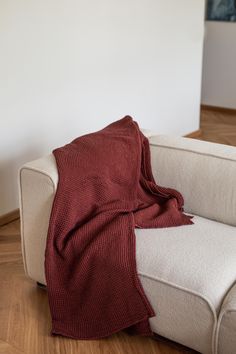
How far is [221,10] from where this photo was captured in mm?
4668

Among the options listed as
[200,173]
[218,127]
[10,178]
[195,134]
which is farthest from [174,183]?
[218,127]

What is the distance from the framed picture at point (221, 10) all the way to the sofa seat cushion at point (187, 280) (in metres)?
3.34

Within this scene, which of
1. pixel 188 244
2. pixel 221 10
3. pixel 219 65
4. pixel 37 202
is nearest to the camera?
pixel 188 244

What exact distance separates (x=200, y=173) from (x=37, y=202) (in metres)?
0.65

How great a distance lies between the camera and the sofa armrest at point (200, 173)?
78.4 inches

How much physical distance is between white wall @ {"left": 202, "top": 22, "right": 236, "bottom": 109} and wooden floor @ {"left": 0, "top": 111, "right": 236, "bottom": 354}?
306 cm

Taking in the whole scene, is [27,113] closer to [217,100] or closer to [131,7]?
[131,7]

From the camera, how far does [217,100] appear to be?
4980mm

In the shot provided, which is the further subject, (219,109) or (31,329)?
(219,109)

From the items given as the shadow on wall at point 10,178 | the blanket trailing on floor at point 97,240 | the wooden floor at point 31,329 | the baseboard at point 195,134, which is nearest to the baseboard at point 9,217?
the shadow on wall at point 10,178

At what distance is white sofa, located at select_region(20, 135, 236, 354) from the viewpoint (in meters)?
1.59

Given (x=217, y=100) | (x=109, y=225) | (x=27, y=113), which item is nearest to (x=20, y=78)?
(x=27, y=113)

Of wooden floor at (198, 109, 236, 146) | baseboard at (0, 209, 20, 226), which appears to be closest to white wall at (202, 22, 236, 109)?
wooden floor at (198, 109, 236, 146)

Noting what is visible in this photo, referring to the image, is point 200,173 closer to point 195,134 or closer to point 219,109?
point 195,134
